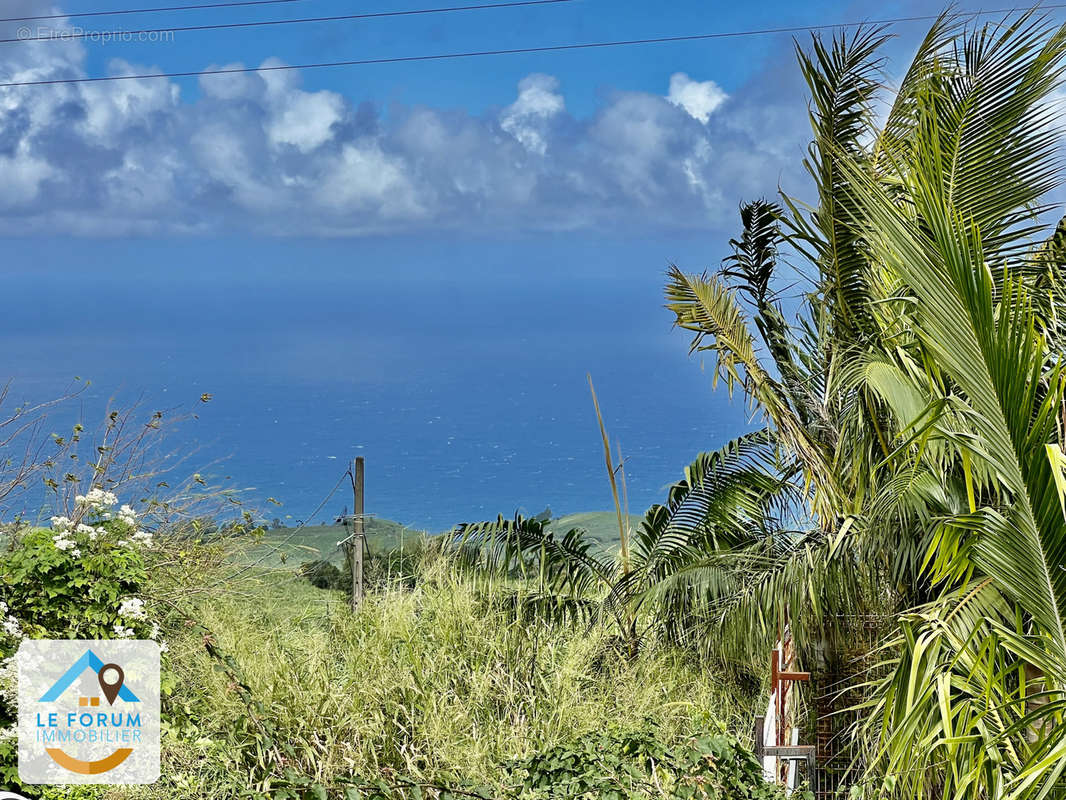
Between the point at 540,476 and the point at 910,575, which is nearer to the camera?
the point at 910,575

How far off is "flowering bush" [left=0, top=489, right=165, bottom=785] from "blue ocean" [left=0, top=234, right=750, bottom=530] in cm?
192

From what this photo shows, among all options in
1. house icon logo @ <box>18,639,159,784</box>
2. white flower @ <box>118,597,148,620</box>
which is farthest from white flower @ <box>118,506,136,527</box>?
house icon logo @ <box>18,639,159,784</box>

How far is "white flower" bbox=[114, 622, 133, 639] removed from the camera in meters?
4.88

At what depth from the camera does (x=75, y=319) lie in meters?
92.7

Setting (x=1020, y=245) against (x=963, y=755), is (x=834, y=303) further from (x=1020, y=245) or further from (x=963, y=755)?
(x=963, y=755)

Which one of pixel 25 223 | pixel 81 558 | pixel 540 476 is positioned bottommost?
pixel 81 558

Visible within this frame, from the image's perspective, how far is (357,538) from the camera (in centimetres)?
774

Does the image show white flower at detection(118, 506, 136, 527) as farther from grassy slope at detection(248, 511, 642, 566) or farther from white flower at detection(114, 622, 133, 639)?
grassy slope at detection(248, 511, 642, 566)

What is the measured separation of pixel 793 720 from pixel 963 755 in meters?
2.65

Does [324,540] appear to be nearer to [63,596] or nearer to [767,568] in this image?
[63,596]

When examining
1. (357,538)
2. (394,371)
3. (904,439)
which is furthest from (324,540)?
(394,371)

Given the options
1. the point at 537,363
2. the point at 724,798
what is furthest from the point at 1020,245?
the point at 537,363

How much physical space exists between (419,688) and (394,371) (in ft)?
234

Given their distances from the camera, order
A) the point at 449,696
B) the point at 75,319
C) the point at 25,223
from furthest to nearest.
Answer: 1. the point at 75,319
2. the point at 25,223
3. the point at 449,696
